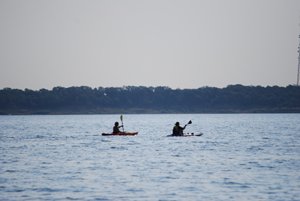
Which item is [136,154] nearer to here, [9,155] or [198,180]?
[9,155]

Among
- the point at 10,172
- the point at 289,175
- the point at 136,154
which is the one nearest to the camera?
the point at 289,175

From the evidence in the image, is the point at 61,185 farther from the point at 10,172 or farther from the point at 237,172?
the point at 237,172

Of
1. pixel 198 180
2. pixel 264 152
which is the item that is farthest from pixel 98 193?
pixel 264 152

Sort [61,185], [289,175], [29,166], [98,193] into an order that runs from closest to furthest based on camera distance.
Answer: [98,193] < [61,185] < [289,175] < [29,166]

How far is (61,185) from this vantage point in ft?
115

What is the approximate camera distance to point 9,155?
174 ft

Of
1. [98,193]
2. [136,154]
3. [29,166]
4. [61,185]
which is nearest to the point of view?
[98,193]

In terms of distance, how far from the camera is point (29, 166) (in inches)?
1757

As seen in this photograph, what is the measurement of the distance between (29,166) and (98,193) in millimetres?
13087

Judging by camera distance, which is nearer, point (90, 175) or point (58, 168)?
point (90, 175)

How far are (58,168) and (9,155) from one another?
35.4ft

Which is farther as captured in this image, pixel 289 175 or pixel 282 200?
pixel 289 175

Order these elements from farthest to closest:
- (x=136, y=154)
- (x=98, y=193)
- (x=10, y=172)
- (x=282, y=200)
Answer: (x=136, y=154)
(x=10, y=172)
(x=98, y=193)
(x=282, y=200)

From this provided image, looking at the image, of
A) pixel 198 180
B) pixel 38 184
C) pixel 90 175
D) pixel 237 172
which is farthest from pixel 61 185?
pixel 237 172
